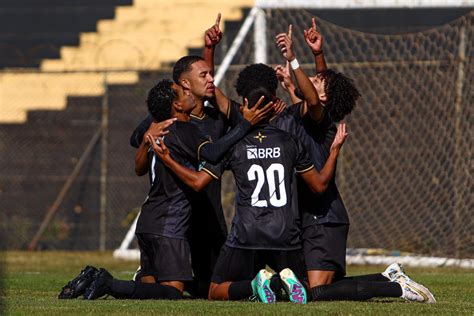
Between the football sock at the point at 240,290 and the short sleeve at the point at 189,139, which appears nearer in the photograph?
the football sock at the point at 240,290

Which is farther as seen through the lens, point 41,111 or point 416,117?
point 41,111

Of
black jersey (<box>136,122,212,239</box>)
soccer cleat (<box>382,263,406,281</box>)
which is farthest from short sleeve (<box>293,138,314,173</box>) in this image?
soccer cleat (<box>382,263,406,281</box>)

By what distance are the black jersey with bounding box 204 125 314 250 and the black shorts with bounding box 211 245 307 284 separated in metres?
0.06

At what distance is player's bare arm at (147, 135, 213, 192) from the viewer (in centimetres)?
938

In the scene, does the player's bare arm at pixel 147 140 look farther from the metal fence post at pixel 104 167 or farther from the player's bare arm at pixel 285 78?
the metal fence post at pixel 104 167

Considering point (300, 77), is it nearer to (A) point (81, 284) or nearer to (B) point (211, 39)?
(B) point (211, 39)

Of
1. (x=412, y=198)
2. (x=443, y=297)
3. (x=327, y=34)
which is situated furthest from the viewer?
(x=327, y=34)

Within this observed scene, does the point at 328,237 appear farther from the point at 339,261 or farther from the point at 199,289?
the point at 199,289

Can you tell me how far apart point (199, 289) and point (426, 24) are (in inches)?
425

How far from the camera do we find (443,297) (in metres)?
10.2

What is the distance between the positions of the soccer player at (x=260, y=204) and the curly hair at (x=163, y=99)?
30.3 inches

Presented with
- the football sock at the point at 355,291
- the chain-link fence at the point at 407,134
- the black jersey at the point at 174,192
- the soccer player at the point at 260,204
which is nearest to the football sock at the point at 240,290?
the soccer player at the point at 260,204

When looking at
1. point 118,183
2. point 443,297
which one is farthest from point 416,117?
point 443,297

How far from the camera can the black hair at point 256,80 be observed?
947 cm
